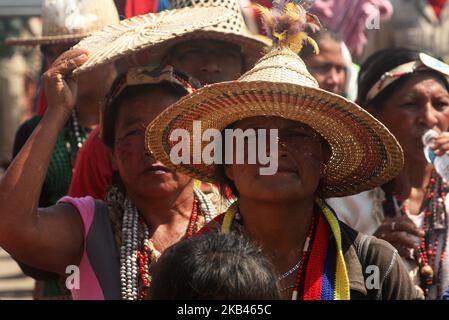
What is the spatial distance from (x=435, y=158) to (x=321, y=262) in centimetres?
105

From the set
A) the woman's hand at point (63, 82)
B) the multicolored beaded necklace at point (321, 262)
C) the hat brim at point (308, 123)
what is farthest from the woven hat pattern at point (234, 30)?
the multicolored beaded necklace at point (321, 262)

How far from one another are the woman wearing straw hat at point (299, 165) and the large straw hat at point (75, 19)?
1577 mm

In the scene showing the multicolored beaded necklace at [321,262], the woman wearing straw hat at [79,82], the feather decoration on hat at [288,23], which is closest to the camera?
the multicolored beaded necklace at [321,262]

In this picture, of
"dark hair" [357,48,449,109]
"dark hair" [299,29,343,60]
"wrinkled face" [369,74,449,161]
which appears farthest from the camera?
"dark hair" [299,29,343,60]

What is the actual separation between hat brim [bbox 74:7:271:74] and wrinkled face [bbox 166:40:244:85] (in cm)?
4

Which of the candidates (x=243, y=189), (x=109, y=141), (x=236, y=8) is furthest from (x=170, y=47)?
(x=243, y=189)

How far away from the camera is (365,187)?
146 inches

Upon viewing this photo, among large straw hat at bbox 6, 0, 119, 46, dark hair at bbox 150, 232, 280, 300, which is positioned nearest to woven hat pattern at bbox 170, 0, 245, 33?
→ large straw hat at bbox 6, 0, 119, 46

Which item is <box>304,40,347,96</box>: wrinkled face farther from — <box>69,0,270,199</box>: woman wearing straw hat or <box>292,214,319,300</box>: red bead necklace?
<box>292,214,319,300</box>: red bead necklace

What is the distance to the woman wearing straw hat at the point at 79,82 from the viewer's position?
4.94 metres

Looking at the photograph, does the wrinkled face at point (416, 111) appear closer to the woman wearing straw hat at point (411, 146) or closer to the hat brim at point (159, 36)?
the woman wearing straw hat at point (411, 146)

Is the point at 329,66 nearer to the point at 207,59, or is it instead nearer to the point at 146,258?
the point at 207,59

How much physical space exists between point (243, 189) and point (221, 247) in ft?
2.34

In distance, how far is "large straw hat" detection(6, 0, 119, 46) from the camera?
508 cm
